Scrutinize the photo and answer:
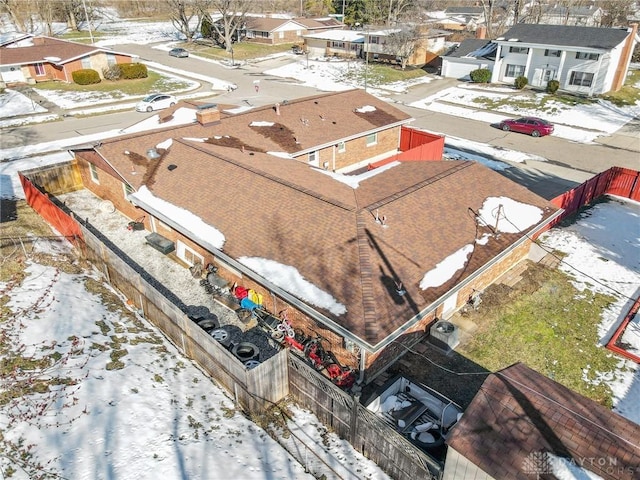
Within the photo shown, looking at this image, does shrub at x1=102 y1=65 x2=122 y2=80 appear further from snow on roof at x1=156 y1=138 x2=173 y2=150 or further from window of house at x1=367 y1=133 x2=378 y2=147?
window of house at x1=367 y1=133 x2=378 y2=147

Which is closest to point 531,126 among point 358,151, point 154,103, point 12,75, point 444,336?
point 358,151

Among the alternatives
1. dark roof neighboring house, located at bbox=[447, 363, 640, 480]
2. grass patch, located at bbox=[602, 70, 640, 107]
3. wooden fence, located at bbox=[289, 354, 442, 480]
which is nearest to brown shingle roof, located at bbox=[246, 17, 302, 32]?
grass patch, located at bbox=[602, 70, 640, 107]

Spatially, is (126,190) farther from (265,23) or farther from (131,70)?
(265,23)

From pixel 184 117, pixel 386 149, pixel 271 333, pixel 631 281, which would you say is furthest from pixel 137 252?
pixel 631 281

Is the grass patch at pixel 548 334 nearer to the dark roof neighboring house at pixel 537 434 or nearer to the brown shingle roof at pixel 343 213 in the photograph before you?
the brown shingle roof at pixel 343 213

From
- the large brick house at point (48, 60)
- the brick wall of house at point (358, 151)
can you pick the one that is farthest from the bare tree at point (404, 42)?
the large brick house at point (48, 60)

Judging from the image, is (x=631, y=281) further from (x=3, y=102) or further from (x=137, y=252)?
(x=3, y=102)
